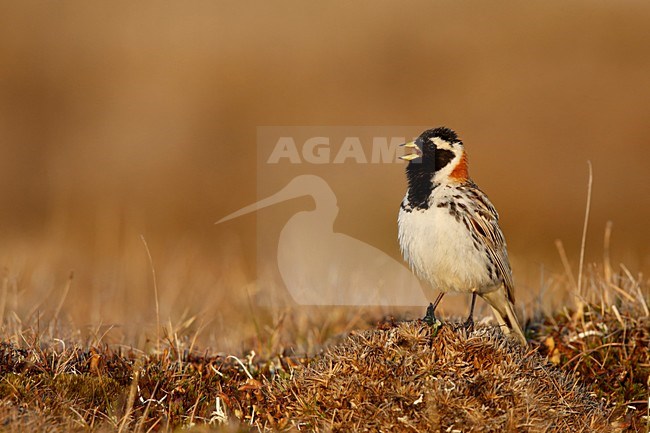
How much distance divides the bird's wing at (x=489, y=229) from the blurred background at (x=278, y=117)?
5827mm

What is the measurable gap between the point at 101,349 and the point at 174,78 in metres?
23.2

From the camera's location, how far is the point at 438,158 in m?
6.52

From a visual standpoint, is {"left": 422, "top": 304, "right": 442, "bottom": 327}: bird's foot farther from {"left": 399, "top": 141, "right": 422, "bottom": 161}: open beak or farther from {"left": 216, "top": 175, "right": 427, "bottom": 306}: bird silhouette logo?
{"left": 216, "top": 175, "right": 427, "bottom": 306}: bird silhouette logo

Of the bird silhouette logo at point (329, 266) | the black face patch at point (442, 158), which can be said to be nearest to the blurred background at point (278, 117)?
the bird silhouette logo at point (329, 266)

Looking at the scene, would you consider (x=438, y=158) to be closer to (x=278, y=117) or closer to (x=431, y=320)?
(x=431, y=320)

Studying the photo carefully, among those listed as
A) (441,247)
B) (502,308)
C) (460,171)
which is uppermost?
(460,171)

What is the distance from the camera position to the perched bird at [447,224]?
6277 mm

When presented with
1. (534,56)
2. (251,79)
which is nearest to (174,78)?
(251,79)

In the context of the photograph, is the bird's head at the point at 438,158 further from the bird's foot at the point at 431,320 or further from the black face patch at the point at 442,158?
the bird's foot at the point at 431,320

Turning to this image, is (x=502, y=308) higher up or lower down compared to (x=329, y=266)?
higher up

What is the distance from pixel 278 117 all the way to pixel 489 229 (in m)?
18.2

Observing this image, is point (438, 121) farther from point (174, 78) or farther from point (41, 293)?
point (41, 293)

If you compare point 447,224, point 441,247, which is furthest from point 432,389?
point 447,224

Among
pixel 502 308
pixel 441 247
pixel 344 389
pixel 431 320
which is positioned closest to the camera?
pixel 344 389
